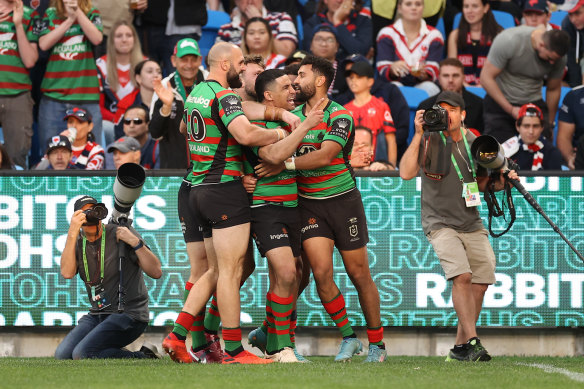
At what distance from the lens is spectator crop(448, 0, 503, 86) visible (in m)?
13.5

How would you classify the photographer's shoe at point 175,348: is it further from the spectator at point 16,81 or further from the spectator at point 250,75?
the spectator at point 16,81

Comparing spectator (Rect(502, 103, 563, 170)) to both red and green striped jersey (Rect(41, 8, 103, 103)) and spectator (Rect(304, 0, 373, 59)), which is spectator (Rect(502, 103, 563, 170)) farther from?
red and green striped jersey (Rect(41, 8, 103, 103))

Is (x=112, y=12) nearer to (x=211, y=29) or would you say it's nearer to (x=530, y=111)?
(x=211, y=29)

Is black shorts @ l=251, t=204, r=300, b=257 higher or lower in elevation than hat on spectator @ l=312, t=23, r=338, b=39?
lower

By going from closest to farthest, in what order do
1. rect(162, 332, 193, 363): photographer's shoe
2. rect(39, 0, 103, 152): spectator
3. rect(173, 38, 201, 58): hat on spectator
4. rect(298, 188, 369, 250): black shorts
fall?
rect(162, 332, 193, 363): photographer's shoe < rect(298, 188, 369, 250): black shorts < rect(173, 38, 201, 58): hat on spectator < rect(39, 0, 103, 152): spectator

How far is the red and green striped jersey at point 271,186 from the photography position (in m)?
8.03

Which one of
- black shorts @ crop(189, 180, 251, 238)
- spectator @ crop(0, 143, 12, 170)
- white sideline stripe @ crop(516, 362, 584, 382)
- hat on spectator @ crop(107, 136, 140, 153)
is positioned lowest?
white sideline stripe @ crop(516, 362, 584, 382)

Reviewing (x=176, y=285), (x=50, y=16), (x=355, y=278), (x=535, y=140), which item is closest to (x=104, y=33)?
(x=50, y=16)

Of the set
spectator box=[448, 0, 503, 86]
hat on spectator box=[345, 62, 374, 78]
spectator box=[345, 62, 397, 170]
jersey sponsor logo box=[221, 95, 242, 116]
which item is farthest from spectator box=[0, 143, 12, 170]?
spectator box=[448, 0, 503, 86]

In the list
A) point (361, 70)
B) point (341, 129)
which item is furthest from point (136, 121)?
point (341, 129)

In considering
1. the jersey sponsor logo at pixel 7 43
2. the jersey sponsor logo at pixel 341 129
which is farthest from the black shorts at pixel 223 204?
the jersey sponsor logo at pixel 7 43

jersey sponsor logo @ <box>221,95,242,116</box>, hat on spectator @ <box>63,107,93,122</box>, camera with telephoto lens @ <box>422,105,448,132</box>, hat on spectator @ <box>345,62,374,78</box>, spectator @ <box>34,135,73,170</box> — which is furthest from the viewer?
hat on spectator @ <box>63,107,93,122</box>

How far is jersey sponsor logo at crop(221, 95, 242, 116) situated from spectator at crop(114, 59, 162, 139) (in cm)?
495

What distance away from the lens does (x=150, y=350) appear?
31.0ft
